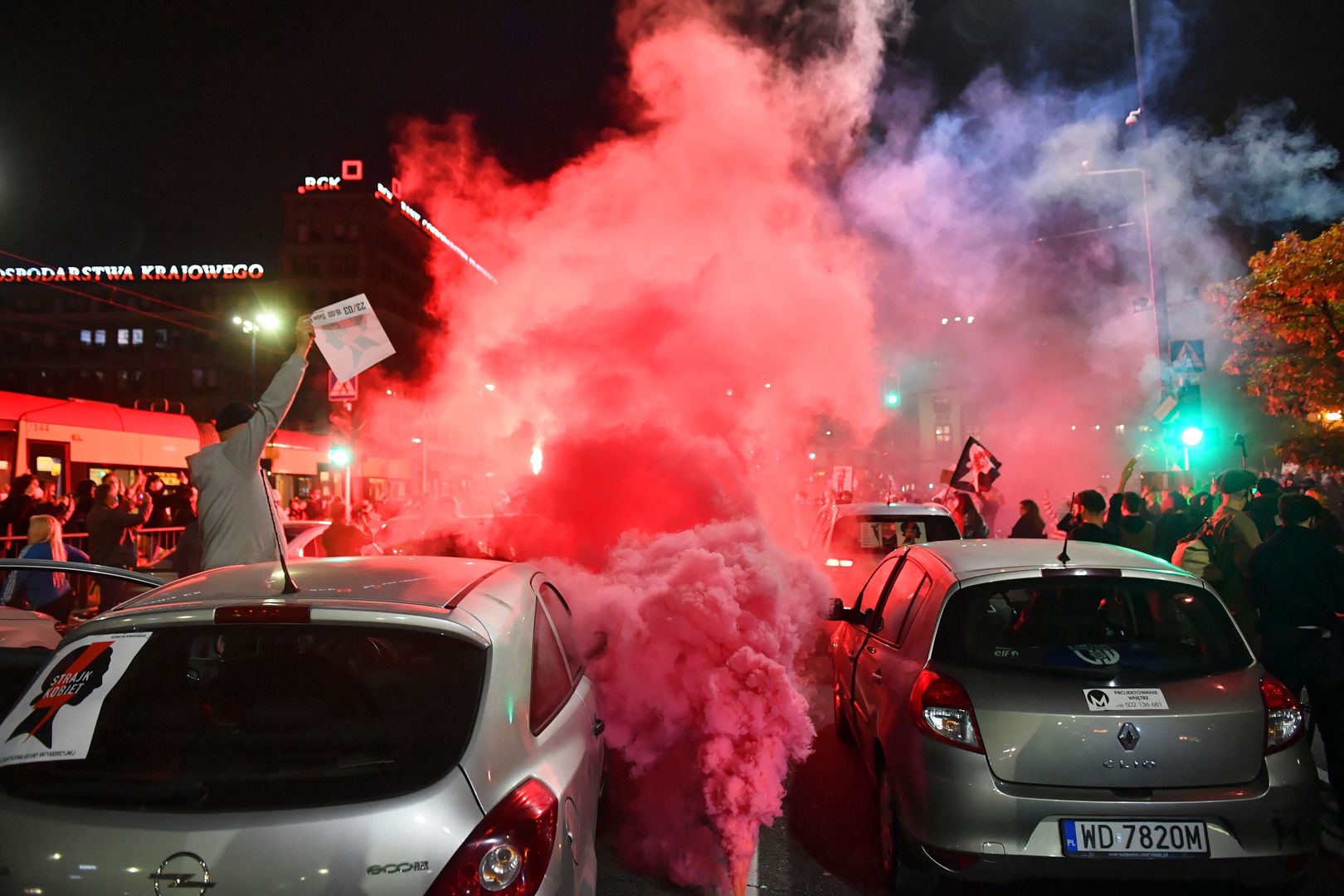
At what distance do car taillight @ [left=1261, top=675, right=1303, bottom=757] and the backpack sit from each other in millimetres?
2972

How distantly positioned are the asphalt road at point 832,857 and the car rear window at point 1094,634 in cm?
110

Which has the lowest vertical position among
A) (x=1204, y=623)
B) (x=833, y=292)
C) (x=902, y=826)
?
(x=902, y=826)

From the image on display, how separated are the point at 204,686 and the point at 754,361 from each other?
932 cm

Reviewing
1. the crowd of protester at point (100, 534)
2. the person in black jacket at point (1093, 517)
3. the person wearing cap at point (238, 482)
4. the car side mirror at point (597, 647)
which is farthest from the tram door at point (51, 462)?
the person in black jacket at point (1093, 517)

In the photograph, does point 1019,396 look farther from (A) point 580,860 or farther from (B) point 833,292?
(A) point 580,860

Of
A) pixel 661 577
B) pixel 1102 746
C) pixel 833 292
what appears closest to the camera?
pixel 1102 746

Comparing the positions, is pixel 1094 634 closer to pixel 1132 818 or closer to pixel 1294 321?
pixel 1132 818

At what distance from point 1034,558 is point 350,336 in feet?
12.6

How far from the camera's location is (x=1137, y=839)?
11.5ft

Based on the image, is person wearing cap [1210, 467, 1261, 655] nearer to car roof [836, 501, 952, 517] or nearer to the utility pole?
car roof [836, 501, 952, 517]

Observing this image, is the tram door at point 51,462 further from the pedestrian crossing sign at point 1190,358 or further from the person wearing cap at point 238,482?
the pedestrian crossing sign at point 1190,358

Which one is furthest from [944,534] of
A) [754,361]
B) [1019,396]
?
[1019,396]

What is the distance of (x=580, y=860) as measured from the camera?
8.94 feet

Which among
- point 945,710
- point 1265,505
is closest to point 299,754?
point 945,710
